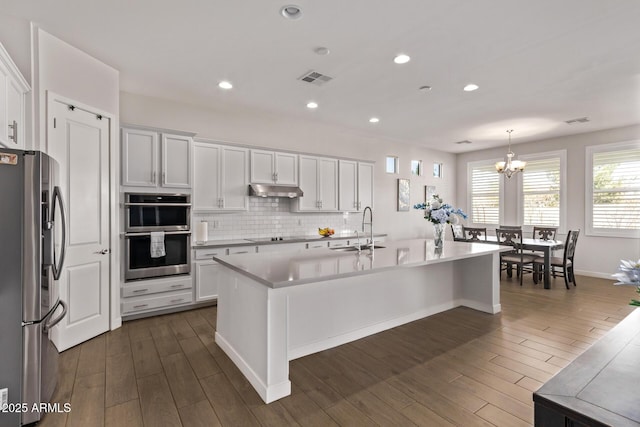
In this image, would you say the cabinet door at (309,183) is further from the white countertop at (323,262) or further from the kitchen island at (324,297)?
the white countertop at (323,262)

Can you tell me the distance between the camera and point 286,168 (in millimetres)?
5352

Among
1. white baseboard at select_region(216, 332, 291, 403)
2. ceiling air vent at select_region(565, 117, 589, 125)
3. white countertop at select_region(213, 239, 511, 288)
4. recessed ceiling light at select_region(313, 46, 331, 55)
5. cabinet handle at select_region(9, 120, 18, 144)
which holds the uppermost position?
recessed ceiling light at select_region(313, 46, 331, 55)

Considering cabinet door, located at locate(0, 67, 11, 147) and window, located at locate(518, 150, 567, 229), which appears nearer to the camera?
cabinet door, located at locate(0, 67, 11, 147)

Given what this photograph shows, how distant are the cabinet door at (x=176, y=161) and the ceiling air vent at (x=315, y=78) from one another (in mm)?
1772

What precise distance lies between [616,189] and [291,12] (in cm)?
687

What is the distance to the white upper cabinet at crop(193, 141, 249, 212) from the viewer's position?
4.53 metres

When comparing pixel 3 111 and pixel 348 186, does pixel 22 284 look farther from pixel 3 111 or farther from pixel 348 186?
pixel 348 186

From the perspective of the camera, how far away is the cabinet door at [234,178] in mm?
4746

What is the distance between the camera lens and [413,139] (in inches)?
282

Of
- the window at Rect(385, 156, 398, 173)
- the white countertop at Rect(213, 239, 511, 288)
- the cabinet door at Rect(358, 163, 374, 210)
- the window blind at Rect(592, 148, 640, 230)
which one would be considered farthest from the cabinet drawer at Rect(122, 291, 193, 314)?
the window blind at Rect(592, 148, 640, 230)

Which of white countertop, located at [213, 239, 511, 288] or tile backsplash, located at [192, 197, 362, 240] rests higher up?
tile backsplash, located at [192, 197, 362, 240]

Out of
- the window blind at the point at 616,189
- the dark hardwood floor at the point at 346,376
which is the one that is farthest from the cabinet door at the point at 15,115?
the window blind at the point at 616,189

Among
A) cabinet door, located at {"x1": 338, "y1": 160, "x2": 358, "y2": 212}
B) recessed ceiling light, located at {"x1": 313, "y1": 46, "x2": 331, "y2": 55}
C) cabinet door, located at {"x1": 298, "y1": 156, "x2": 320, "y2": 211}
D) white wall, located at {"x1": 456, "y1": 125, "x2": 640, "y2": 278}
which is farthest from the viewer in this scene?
cabinet door, located at {"x1": 338, "y1": 160, "x2": 358, "y2": 212}

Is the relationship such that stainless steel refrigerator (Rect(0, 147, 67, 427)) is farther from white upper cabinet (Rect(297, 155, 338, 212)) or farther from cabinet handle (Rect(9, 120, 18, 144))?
white upper cabinet (Rect(297, 155, 338, 212))
